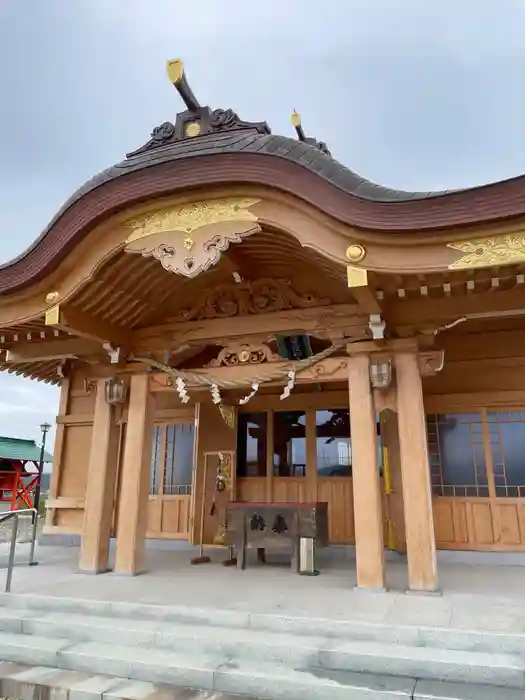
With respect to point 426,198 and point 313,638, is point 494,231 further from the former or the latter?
point 313,638

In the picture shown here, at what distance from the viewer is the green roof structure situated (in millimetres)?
22906

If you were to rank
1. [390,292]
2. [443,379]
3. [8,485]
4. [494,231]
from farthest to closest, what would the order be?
[8,485], [443,379], [390,292], [494,231]

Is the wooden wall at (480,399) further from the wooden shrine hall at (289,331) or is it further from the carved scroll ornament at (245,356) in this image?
the carved scroll ornament at (245,356)

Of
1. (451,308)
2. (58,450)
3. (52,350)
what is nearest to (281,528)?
(451,308)

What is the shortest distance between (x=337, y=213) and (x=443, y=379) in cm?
367

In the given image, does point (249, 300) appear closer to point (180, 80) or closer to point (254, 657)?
point (180, 80)

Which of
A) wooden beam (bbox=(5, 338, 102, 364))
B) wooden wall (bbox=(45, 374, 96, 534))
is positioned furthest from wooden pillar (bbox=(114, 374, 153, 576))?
wooden wall (bbox=(45, 374, 96, 534))

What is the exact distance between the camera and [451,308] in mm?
5070

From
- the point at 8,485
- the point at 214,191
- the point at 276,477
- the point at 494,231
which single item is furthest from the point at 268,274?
the point at 8,485

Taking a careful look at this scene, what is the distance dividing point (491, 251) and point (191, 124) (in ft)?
12.2

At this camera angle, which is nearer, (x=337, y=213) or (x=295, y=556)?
(x=337, y=213)

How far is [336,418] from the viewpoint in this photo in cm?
780

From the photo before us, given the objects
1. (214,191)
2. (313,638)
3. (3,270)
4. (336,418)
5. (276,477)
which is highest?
(214,191)

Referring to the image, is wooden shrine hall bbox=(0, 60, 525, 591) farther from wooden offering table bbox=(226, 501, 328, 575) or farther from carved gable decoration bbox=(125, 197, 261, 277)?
wooden offering table bbox=(226, 501, 328, 575)
